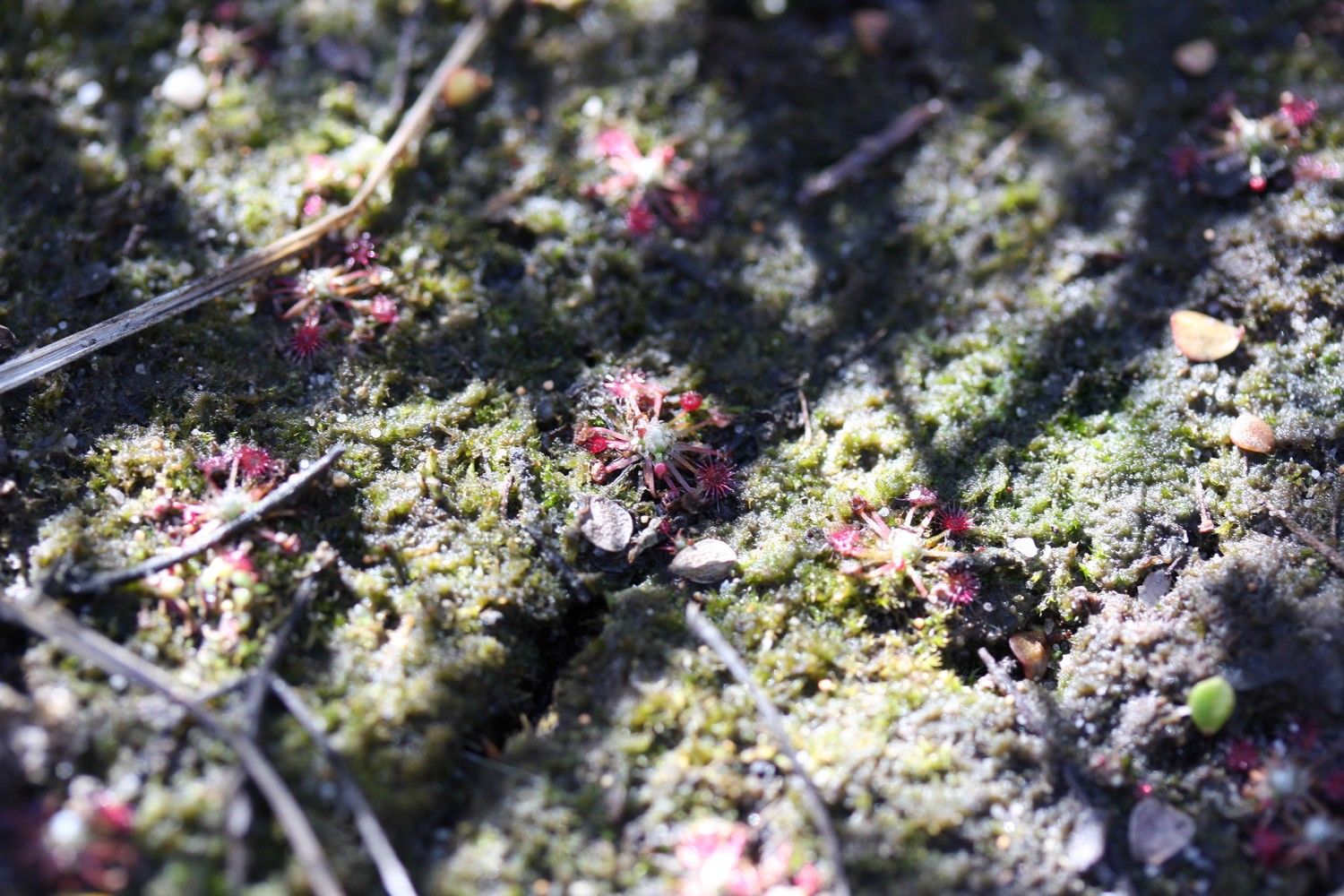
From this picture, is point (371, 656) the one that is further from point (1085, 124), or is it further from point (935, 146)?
point (1085, 124)

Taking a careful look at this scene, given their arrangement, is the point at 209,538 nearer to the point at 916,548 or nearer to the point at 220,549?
the point at 220,549

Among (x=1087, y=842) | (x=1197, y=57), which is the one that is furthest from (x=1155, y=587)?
(x=1197, y=57)

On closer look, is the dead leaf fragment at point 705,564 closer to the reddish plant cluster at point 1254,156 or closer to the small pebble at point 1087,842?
the small pebble at point 1087,842

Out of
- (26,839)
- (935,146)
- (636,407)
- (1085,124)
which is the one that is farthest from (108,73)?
(1085,124)

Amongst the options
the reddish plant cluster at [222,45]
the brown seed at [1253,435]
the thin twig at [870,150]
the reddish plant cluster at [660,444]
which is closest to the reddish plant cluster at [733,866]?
the reddish plant cluster at [660,444]

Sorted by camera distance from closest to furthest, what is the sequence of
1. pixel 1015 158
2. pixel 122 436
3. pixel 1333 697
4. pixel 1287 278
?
pixel 1333 697 < pixel 122 436 < pixel 1287 278 < pixel 1015 158

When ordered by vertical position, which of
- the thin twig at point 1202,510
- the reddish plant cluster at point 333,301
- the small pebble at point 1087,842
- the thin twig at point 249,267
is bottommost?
the small pebble at point 1087,842
